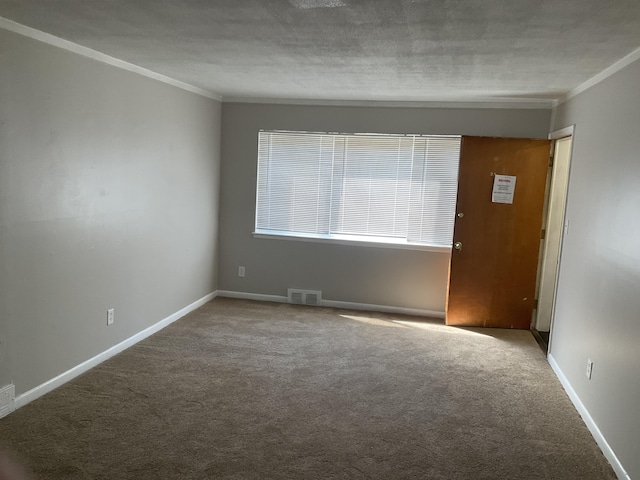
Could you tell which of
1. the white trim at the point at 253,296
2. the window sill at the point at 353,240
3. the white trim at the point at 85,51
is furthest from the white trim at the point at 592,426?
the white trim at the point at 85,51

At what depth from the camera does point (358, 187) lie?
5500 mm

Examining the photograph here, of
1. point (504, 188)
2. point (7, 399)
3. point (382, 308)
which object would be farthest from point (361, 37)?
point (382, 308)

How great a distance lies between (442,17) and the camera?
229 centimetres

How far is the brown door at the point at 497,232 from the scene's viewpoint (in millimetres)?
4883

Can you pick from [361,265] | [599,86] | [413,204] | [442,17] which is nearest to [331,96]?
[413,204]

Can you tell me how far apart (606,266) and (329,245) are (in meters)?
3.01

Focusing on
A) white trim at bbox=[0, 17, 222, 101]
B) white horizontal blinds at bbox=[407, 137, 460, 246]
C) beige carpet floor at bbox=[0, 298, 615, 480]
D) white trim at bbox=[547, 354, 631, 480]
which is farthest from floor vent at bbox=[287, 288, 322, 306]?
white trim at bbox=[547, 354, 631, 480]

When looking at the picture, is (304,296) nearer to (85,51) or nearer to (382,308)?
(382,308)

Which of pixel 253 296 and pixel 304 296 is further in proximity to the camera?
pixel 253 296

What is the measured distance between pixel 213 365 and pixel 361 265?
2219mm

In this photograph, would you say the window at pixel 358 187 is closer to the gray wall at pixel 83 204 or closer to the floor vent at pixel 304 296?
the floor vent at pixel 304 296

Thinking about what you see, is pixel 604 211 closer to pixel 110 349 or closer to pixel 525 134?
pixel 525 134

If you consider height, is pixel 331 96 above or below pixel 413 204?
above

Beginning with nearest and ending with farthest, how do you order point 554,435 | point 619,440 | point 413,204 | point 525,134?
point 619,440, point 554,435, point 525,134, point 413,204
